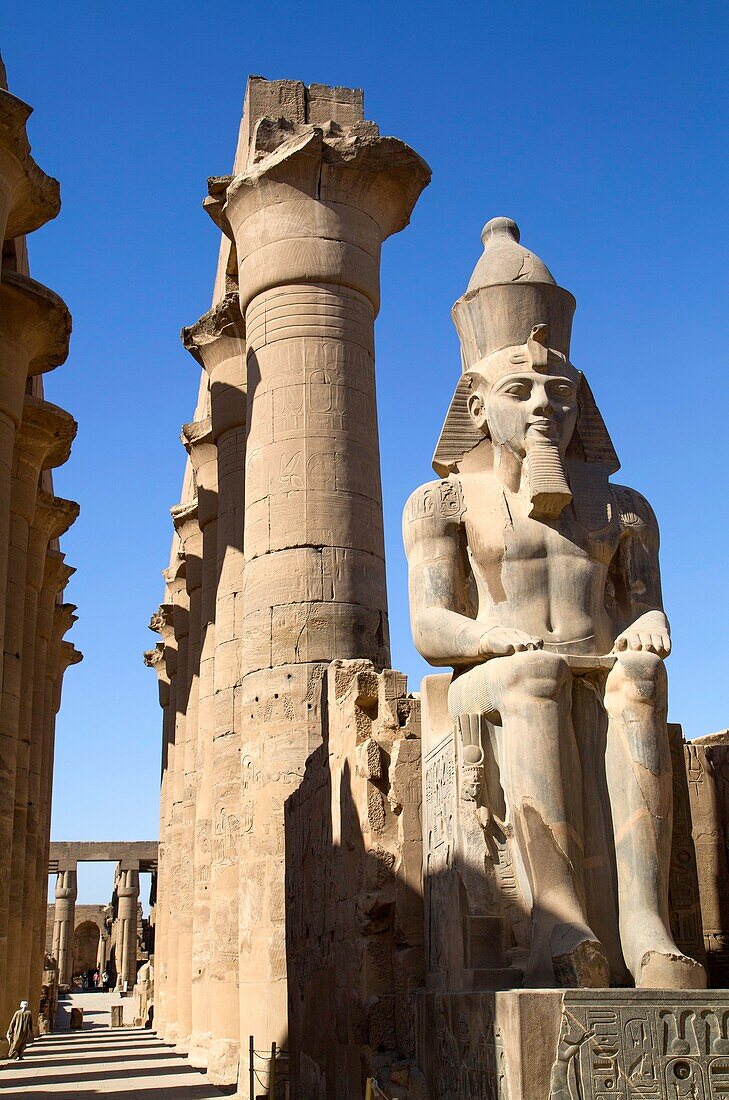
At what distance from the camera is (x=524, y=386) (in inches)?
217

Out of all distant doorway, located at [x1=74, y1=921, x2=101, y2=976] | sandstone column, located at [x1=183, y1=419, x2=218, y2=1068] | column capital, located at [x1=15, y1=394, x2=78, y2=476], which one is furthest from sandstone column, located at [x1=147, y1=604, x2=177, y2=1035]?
distant doorway, located at [x1=74, y1=921, x2=101, y2=976]

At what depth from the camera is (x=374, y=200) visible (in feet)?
40.0

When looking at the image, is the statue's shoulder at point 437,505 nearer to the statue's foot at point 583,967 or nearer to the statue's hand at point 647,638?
the statue's hand at point 647,638

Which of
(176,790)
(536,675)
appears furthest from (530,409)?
(176,790)

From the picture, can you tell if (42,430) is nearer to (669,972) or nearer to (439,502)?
(439,502)

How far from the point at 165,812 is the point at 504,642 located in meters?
20.5

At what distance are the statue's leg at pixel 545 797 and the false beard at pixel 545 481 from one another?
697 millimetres

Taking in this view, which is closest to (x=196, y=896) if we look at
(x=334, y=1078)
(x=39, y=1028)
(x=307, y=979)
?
(x=307, y=979)

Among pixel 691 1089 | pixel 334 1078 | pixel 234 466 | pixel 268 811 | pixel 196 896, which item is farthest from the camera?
pixel 196 896

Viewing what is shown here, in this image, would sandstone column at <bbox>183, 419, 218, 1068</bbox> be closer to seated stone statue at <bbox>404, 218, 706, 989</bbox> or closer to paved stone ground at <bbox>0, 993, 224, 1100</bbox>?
paved stone ground at <bbox>0, 993, 224, 1100</bbox>

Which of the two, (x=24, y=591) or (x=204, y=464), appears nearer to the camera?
(x=204, y=464)

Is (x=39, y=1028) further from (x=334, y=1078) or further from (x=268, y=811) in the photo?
(x=334, y=1078)

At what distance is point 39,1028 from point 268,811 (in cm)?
1743

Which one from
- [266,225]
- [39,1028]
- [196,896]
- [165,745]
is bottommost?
[39,1028]
